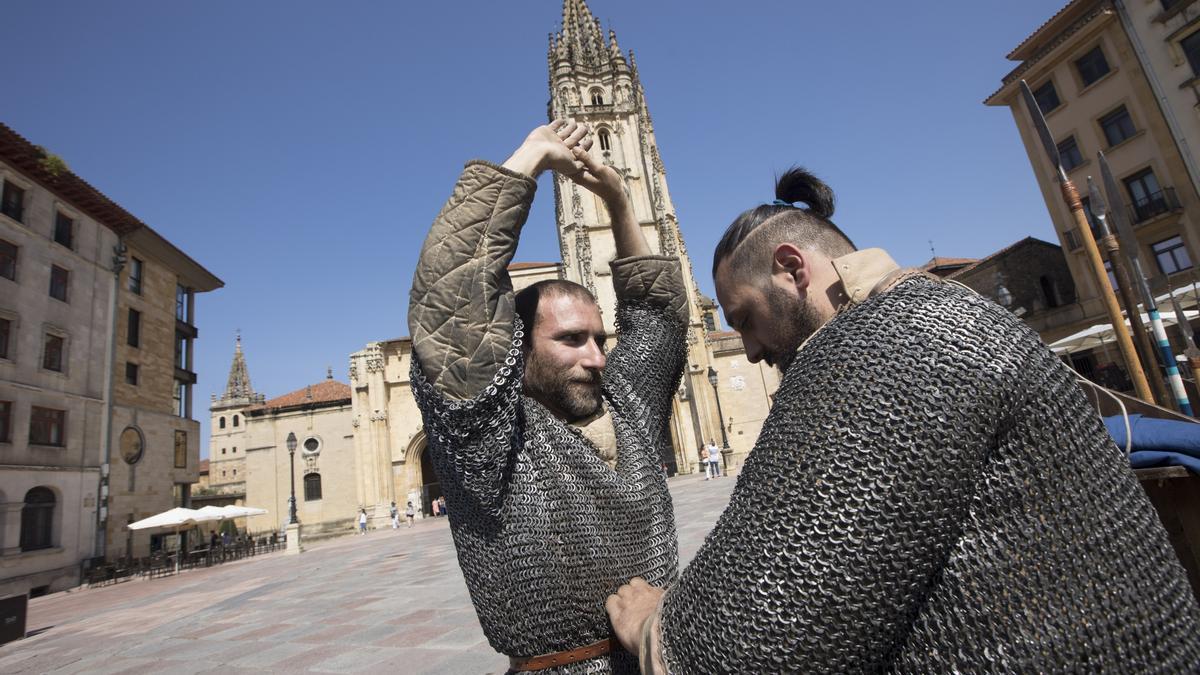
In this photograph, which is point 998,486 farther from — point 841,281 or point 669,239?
point 669,239

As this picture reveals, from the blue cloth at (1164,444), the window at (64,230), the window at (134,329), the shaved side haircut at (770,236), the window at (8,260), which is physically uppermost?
the window at (64,230)

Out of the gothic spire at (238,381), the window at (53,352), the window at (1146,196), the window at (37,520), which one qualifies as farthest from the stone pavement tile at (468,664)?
the gothic spire at (238,381)

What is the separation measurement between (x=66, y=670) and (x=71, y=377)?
1712cm

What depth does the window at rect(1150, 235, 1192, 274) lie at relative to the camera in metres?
19.3

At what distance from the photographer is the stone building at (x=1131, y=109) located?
19.0 metres

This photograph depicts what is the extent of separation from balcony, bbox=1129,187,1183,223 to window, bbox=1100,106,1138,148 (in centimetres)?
237

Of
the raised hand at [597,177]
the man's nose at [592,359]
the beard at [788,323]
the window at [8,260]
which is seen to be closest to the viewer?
the beard at [788,323]

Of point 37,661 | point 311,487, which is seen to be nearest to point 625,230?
point 37,661

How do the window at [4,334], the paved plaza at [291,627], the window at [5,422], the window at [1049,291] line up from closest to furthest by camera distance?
Answer: the paved plaza at [291,627], the window at [5,422], the window at [4,334], the window at [1049,291]

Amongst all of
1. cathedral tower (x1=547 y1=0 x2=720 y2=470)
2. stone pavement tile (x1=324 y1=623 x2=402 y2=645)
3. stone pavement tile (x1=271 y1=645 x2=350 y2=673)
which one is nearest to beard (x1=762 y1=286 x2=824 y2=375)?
stone pavement tile (x1=271 y1=645 x2=350 y2=673)

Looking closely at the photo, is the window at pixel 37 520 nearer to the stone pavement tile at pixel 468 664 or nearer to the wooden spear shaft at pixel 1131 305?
the stone pavement tile at pixel 468 664

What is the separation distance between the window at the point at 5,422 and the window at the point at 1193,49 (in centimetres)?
3686

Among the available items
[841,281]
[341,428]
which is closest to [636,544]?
[841,281]

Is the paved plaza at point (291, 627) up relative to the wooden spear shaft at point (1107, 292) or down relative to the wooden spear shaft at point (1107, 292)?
down
